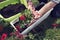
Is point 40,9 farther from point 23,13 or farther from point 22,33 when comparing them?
point 22,33

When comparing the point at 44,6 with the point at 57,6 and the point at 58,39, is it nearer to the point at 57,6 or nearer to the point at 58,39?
the point at 57,6

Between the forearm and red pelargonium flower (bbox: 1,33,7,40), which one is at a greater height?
the forearm

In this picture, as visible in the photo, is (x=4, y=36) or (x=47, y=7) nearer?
(x=4, y=36)

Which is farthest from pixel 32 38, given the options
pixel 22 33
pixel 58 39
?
pixel 58 39

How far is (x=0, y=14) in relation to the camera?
523 centimetres

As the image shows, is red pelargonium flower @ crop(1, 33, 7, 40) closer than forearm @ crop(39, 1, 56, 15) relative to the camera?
Yes

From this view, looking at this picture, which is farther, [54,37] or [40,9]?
[40,9]

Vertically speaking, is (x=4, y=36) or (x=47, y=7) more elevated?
(x=47, y=7)

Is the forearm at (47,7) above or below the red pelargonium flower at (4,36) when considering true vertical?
above

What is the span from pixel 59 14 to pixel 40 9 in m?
0.46

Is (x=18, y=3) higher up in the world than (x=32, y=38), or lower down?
higher up

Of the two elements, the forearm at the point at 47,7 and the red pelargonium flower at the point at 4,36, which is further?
the forearm at the point at 47,7

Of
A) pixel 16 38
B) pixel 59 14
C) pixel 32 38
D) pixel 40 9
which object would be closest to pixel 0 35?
pixel 16 38

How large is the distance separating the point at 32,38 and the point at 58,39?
547 millimetres
